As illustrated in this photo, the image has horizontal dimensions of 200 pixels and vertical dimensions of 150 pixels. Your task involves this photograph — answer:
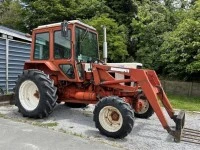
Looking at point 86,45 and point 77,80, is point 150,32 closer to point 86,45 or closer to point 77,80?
point 86,45

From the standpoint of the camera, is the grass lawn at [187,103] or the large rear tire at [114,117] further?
the grass lawn at [187,103]

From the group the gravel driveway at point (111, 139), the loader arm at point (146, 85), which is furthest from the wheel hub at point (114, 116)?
the loader arm at point (146, 85)

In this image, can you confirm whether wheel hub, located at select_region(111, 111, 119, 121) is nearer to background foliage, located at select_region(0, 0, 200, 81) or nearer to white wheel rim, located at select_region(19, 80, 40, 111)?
white wheel rim, located at select_region(19, 80, 40, 111)

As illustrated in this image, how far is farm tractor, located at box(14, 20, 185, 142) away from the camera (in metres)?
6.95

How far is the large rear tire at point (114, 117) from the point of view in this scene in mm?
6234

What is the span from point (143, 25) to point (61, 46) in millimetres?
9330

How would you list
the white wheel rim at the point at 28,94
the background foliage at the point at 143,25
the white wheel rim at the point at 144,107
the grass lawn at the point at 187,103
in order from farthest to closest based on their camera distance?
the background foliage at the point at 143,25 < the grass lawn at the point at 187,103 < the white wheel rim at the point at 144,107 < the white wheel rim at the point at 28,94

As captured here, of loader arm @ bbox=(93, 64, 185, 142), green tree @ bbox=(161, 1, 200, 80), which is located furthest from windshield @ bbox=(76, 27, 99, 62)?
green tree @ bbox=(161, 1, 200, 80)

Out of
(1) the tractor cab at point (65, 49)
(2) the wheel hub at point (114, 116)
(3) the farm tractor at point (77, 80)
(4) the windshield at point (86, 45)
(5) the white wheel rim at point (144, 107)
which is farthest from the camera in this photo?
(5) the white wheel rim at point (144, 107)

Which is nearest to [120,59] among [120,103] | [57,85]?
[57,85]

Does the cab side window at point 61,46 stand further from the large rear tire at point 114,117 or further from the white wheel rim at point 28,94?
the large rear tire at point 114,117

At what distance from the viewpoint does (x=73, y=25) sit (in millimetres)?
7699

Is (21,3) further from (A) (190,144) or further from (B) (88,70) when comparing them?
(A) (190,144)

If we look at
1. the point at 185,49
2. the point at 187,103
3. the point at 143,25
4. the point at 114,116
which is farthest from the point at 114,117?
the point at 143,25
